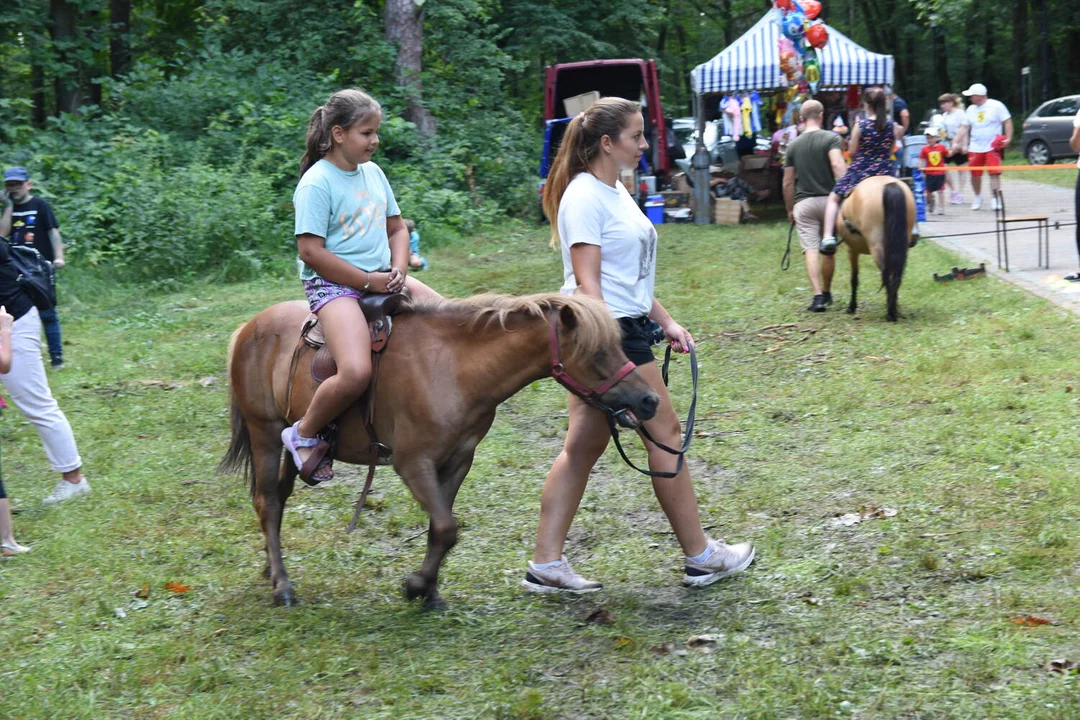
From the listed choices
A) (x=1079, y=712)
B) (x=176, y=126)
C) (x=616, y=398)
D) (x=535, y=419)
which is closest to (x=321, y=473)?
(x=616, y=398)

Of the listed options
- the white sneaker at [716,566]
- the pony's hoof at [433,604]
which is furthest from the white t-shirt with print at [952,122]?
the pony's hoof at [433,604]

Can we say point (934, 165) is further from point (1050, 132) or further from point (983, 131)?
point (1050, 132)

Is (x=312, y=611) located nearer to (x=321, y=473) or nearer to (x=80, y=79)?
(x=321, y=473)

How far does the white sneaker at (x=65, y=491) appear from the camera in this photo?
686 centimetres

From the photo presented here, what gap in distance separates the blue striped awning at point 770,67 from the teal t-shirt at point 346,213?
16235mm

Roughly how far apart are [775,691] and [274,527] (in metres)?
2.50

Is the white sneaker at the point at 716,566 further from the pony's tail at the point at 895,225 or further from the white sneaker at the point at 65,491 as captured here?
the pony's tail at the point at 895,225

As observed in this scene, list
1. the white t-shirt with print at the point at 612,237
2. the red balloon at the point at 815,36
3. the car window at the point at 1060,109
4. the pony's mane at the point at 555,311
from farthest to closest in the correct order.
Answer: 1. the car window at the point at 1060,109
2. the red balloon at the point at 815,36
3. the white t-shirt with print at the point at 612,237
4. the pony's mane at the point at 555,311

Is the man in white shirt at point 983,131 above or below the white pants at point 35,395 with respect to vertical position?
above

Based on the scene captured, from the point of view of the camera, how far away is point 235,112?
19828mm

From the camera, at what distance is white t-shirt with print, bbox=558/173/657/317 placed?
4.54 metres

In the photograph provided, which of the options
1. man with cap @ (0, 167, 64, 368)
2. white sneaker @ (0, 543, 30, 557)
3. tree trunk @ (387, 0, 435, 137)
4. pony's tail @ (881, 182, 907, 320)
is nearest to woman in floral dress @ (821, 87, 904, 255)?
pony's tail @ (881, 182, 907, 320)

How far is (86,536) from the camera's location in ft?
20.1

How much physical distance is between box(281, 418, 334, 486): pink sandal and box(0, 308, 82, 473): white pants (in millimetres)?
2755
